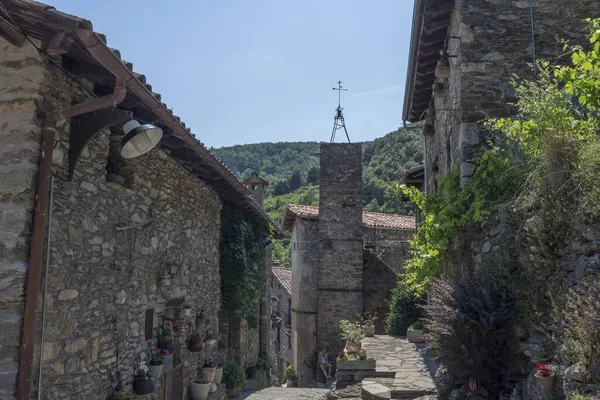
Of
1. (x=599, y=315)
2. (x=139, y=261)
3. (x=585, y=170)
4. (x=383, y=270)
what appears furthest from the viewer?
(x=383, y=270)

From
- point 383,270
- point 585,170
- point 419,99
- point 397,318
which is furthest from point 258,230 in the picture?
point 585,170

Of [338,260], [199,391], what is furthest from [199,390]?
[338,260]

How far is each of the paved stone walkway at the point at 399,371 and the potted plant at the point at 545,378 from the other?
3.15m

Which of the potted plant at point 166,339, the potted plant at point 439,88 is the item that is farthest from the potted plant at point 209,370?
the potted plant at point 439,88

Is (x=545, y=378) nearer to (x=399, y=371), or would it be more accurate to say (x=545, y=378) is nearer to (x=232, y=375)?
(x=399, y=371)

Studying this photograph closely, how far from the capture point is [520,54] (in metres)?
7.35

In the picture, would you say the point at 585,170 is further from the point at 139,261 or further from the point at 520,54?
the point at 139,261

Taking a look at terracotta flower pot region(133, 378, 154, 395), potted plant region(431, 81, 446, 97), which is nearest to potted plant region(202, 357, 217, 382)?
terracotta flower pot region(133, 378, 154, 395)

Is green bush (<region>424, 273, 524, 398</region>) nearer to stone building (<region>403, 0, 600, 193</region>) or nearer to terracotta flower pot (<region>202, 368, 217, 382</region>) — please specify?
stone building (<region>403, 0, 600, 193</region>)

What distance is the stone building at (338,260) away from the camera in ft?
57.8

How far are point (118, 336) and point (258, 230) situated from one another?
7651 mm

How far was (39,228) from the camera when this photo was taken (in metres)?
4.10

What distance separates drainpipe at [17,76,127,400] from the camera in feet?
13.1

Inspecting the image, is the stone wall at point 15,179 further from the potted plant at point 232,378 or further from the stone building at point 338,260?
the stone building at point 338,260
